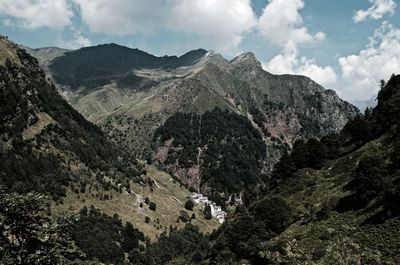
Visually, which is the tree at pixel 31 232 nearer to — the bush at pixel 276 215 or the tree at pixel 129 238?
the bush at pixel 276 215

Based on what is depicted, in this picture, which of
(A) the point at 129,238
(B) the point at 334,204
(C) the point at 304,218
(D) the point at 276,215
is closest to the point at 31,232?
(B) the point at 334,204

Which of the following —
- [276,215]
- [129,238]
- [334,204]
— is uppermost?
[334,204]

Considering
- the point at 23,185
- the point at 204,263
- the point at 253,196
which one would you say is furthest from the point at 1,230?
the point at 23,185

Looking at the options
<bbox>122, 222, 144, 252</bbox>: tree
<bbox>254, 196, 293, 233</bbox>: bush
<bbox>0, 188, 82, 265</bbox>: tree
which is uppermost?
Result: <bbox>254, 196, 293, 233</bbox>: bush

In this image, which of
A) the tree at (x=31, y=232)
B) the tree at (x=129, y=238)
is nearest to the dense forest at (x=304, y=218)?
the tree at (x=31, y=232)

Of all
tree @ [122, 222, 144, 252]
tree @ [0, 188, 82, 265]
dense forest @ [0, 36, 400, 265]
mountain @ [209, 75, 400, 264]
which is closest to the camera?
tree @ [0, 188, 82, 265]

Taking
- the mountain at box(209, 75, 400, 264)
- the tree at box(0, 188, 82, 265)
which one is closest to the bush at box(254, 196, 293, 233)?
the mountain at box(209, 75, 400, 264)

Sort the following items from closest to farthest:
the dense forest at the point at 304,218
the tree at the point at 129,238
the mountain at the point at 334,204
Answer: the dense forest at the point at 304,218 → the mountain at the point at 334,204 → the tree at the point at 129,238

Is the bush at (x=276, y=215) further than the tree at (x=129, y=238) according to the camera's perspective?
No

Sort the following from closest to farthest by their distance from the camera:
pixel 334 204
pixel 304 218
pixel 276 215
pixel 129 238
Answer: pixel 334 204 < pixel 304 218 < pixel 276 215 < pixel 129 238

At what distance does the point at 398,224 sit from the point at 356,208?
1277 centimetres

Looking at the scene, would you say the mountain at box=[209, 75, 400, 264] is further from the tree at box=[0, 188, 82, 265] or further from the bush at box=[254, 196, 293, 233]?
the tree at box=[0, 188, 82, 265]

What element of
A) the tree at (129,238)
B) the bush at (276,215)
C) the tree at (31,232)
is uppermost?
the bush at (276,215)

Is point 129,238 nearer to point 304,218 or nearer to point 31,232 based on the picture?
point 304,218
